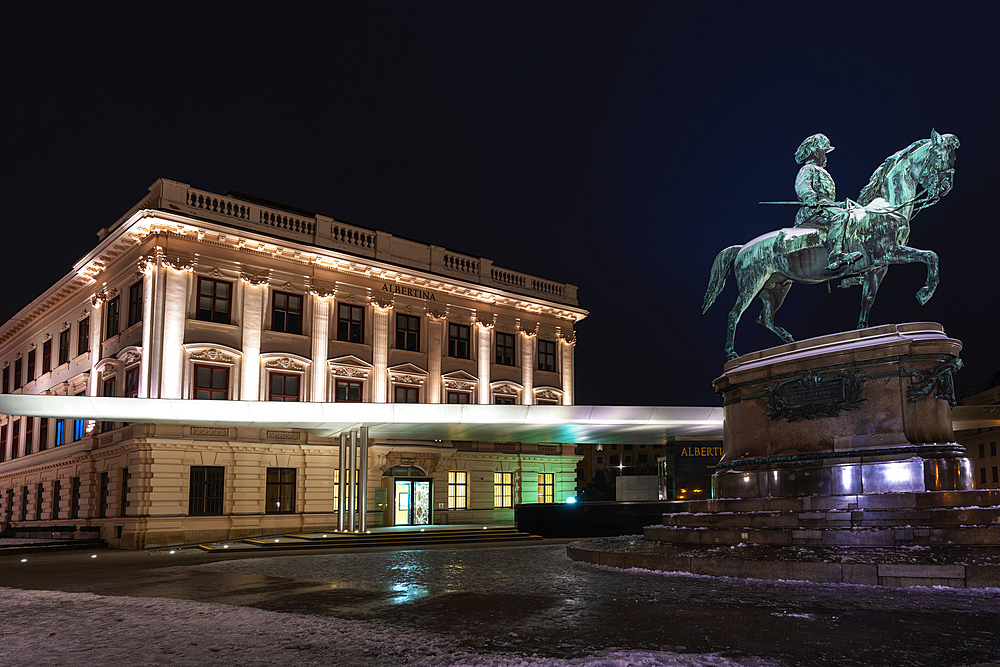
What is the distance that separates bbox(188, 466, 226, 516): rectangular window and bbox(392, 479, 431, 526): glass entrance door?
7558 millimetres

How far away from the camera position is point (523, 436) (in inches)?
1159

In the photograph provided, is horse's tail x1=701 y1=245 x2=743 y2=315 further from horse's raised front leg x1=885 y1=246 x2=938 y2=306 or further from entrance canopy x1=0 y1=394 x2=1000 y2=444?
entrance canopy x1=0 y1=394 x2=1000 y2=444

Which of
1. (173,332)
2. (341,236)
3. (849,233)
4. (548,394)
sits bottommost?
(548,394)

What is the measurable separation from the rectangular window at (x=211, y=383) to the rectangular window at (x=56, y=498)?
34.9 ft

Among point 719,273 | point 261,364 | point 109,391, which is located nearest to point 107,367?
point 109,391

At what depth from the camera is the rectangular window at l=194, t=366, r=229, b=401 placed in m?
28.8

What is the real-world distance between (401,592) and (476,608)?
68.1 inches

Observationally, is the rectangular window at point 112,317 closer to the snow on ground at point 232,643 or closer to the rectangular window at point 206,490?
the rectangular window at point 206,490

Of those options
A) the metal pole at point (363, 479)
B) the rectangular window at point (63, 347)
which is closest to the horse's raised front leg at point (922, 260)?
the metal pole at point (363, 479)

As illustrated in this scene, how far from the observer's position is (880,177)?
13375 mm

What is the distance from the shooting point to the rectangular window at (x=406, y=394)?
34344 mm

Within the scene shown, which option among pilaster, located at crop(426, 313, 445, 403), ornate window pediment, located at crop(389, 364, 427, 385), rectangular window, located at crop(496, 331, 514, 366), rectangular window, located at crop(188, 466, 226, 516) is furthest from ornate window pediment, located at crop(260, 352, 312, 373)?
rectangular window, located at crop(496, 331, 514, 366)

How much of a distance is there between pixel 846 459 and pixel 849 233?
13.2ft

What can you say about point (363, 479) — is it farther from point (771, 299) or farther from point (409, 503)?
point (771, 299)
